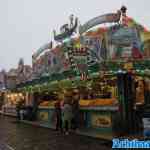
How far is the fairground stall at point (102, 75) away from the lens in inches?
675

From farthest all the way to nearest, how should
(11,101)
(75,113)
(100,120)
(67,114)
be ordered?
1. (11,101)
2. (75,113)
3. (67,114)
4. (100,120)

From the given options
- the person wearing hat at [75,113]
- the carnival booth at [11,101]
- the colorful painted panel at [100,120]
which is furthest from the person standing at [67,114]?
the carnival booth at [11,101]

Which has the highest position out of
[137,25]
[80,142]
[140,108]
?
[137,25]

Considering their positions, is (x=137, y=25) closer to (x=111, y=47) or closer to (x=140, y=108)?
(x=111, y=47)

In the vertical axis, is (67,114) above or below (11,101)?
below

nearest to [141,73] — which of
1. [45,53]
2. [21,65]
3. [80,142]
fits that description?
[80,142]

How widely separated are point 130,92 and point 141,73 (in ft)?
8.85

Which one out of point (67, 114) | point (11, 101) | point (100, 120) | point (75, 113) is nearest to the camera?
point (100, 120)

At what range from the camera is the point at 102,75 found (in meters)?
20.6

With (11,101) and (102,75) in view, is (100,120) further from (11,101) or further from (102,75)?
(11,101)

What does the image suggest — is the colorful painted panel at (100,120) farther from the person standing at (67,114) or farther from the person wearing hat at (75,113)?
the person standing at (67,114)

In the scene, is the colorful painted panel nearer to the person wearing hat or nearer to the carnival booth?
the person wearing hat

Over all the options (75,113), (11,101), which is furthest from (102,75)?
(11,101)

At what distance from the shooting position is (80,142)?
16000mm
